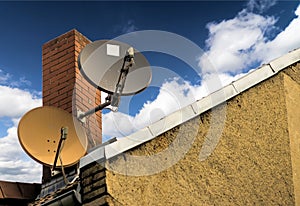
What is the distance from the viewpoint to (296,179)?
18.7ft

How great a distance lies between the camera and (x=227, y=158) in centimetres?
561

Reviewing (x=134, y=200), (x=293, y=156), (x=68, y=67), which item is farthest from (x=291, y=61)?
(x=68, y=67)

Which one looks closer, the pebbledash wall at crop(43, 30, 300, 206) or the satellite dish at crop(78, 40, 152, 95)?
the pebbledash wall at crop(43, 30, 300, 206)

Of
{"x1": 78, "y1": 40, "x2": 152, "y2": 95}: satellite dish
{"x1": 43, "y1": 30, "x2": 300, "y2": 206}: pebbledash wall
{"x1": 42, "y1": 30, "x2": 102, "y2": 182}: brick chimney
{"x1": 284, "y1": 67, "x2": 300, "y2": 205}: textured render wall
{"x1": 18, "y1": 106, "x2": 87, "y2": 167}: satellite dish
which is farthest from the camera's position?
{"x1": 42, "y1": 30, "x2": 102, "y2": 182}: brick chimney

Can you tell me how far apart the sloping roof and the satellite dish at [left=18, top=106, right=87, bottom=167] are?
149 centimetres

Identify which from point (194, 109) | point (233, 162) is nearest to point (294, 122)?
point (233, 162)

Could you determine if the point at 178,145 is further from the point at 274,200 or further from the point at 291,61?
the point at 291,61

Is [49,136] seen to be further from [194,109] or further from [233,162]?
[233,162]

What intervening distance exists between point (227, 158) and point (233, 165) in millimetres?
93

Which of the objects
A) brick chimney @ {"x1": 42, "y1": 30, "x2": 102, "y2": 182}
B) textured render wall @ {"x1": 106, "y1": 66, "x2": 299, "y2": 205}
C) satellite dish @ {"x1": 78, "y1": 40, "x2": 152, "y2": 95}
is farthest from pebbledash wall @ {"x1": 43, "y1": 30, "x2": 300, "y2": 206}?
brick chimney @ {"x1": 42, "y1": 30, "x2": 102, "y2": 182}

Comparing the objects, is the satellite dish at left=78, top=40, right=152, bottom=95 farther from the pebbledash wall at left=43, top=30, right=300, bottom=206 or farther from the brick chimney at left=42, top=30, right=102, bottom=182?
the pebbledash wall at left=43, top=30, right=300, bottom=206

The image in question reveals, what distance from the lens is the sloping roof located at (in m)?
5.23

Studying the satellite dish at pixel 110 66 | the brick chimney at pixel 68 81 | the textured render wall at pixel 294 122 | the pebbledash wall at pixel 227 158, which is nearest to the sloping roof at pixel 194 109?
the pebbledash wall at pixel 227 158

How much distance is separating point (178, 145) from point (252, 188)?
0.87 meters
